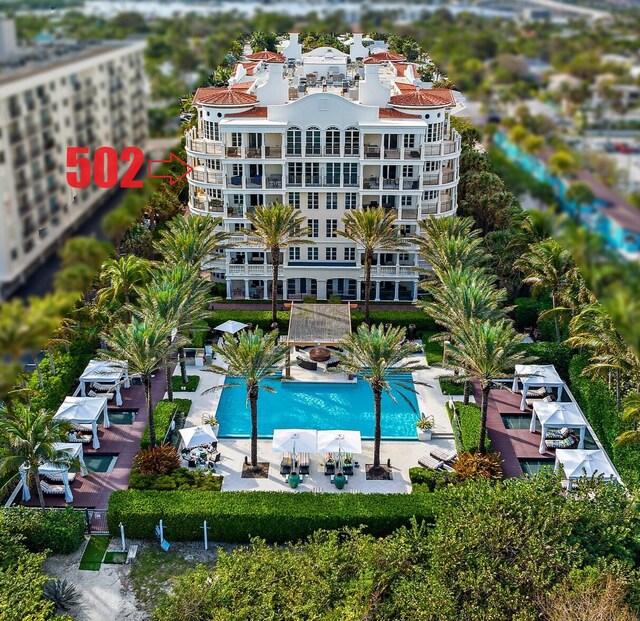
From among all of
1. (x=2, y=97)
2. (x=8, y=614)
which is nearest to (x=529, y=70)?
(x=2, y=97)

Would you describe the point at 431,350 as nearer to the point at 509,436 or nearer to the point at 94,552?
the point at 509,436

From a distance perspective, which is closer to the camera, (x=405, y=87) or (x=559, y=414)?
(x=559, y=414)

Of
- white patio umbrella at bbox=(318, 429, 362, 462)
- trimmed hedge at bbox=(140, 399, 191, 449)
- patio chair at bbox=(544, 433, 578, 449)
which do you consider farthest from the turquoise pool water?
patio chair at bbox=(544, 433, 578, 449)

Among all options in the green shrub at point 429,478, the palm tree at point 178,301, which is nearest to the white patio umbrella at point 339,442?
the green shrub at point 429,478

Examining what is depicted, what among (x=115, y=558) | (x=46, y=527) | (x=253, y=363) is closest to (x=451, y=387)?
(x=253, y=363)

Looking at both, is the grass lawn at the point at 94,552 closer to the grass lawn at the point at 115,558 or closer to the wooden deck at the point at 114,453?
the grass lawn at the point at 115,558
